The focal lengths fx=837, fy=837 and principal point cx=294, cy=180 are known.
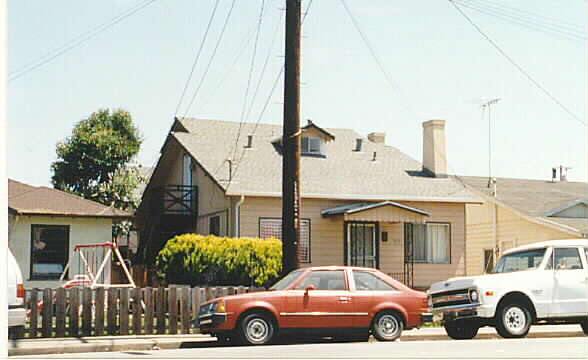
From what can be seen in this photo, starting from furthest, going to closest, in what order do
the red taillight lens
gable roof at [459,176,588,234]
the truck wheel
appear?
gable roof at [459,176,588,234]
the truck wheel
the red taillight lens

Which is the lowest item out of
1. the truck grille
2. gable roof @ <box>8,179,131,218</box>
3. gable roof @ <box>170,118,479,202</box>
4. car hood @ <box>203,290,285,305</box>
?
the truck grille

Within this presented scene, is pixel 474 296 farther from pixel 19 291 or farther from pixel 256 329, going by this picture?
pixel 19 291

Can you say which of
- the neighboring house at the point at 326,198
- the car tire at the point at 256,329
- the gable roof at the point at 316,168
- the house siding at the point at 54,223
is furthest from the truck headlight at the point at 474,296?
the house siding at the point at 54,223

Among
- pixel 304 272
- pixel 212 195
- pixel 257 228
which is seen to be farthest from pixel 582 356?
pixel 212 195

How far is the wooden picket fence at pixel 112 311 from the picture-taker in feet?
54.6

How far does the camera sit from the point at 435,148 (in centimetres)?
3200

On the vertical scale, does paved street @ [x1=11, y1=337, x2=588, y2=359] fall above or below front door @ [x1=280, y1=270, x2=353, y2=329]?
below

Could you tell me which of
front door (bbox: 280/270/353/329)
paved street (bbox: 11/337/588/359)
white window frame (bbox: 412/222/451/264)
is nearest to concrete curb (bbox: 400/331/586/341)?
paved street (bbox: 11/337/588/359)

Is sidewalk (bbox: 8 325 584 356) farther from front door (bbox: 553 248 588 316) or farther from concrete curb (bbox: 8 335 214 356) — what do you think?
front door (bbox: 553 248 588 316)

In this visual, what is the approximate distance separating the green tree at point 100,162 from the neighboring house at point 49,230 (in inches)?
594

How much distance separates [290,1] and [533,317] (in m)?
8.02

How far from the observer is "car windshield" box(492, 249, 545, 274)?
16891mm

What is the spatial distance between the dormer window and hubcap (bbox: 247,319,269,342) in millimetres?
15709

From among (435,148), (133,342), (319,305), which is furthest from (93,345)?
(435,148)
